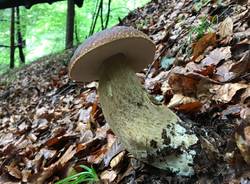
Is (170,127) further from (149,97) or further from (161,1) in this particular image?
(161,1)

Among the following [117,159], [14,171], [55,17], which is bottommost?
[55,17]

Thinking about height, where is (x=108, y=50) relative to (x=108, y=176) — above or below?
above

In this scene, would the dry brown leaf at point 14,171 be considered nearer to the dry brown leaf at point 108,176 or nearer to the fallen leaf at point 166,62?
the dry brown leaf at point 108,176

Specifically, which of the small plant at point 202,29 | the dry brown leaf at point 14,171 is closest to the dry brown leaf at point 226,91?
the small plant at point 202,29

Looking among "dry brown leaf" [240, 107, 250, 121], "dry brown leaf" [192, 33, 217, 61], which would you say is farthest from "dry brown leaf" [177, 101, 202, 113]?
"dry brown leaf" [192, 33, 217, 61]

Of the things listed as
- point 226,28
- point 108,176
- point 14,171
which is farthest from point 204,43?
point 14,171

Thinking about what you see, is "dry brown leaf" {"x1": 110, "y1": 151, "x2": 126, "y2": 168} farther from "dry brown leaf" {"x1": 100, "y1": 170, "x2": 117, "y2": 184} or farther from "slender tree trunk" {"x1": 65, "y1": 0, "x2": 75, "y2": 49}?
"slender tree trunk" {"x1": 65, "y1": 0, "x2": 75, "y2": 49}

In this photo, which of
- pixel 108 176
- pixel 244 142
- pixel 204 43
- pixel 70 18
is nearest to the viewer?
pixel 244 142

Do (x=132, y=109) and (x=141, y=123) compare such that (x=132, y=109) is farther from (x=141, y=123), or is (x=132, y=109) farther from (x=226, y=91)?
(x=226, y=91)
